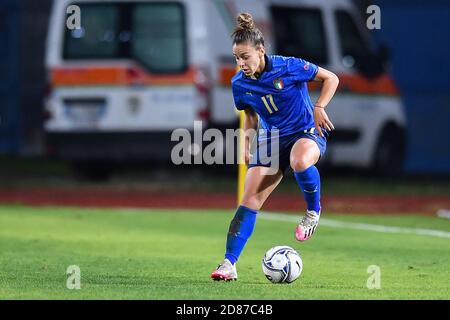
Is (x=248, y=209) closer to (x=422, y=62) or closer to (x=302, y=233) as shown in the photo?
(x=302, y=233)

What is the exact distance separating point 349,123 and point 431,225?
5.97 meters

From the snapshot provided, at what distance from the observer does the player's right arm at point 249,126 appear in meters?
10.5

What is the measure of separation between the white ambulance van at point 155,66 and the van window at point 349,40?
3.6 inches

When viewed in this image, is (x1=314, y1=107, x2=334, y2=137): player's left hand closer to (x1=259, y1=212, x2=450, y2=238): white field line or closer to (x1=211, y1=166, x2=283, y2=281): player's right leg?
(x1=211, y1=166, x2=283, y2=281): player's right leg

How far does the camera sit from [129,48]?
67.1 feet

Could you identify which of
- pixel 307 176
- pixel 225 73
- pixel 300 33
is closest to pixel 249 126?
pixel 307 176

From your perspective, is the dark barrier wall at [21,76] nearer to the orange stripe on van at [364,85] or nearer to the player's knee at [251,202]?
the orange stripe on van at [364,85]

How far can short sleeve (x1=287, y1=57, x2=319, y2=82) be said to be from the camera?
10219 millimetres

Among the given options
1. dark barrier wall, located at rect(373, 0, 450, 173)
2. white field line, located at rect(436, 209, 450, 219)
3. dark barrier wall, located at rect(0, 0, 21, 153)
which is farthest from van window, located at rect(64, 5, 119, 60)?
dark barrier wall, located at rect(373, 0, 450, 173)

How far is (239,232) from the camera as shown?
33.1ft

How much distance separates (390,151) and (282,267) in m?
13.7

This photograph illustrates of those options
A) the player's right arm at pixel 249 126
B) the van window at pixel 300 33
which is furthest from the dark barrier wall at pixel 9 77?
the player's right arm at pixel 249 126

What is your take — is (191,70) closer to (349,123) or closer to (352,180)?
(349,123)
